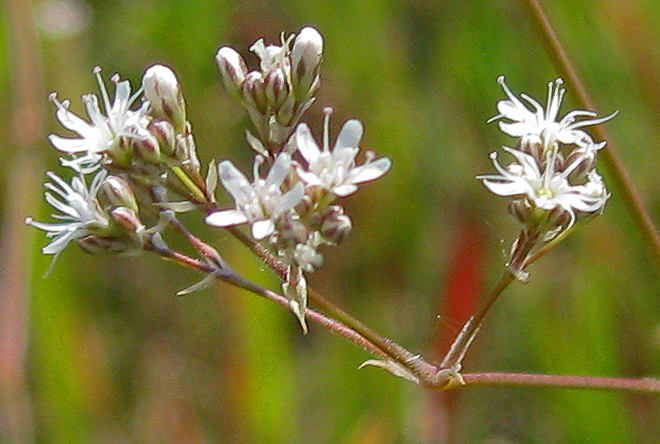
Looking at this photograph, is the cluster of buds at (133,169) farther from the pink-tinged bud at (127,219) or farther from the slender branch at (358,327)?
the slender branch at (358,327)

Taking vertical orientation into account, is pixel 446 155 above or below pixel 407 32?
below

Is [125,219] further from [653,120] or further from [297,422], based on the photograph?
[653,120]

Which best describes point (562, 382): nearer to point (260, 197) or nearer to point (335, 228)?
point (335, 228)

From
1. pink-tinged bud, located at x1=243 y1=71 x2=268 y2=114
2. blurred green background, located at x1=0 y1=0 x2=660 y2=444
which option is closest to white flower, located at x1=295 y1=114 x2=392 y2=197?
pink-tinged bud, located at x1=243 y1=71 x2=268 y2=114

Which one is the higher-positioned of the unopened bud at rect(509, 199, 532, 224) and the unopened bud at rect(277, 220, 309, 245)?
the unopened bud at rect(277, 220, 309, 245)

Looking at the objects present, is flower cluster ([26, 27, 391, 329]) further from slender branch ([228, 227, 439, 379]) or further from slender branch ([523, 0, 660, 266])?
slender branch ([523, 0, 660, 266])

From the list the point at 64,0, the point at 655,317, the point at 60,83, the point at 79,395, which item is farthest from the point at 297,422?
the point at 64,0

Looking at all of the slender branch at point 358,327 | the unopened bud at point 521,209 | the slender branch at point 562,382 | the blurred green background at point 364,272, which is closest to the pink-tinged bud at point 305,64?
the slender branch at point 358,327
